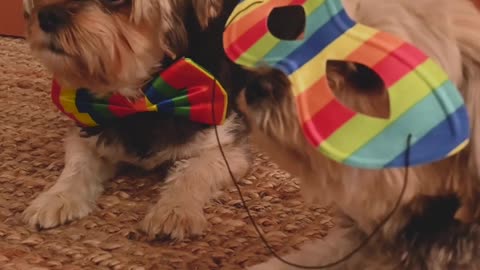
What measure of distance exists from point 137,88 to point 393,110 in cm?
80

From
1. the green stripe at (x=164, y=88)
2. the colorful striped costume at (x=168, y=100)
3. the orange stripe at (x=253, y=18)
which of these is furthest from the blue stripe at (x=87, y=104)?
the orange stripe at (x=253, y=18)

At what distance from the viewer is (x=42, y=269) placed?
1201mm

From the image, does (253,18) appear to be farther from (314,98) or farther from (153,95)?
(153,95)

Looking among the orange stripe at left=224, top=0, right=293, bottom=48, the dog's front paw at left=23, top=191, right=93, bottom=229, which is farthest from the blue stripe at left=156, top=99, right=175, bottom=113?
the orange stripe at left=224, top=0, right=293, bottom=48

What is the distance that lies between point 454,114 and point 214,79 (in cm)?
73

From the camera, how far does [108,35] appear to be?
1351mm

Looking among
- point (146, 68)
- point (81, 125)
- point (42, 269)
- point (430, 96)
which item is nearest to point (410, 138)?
point (430, 96)

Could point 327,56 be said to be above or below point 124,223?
above

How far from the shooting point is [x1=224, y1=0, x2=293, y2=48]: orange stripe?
91 centimetres

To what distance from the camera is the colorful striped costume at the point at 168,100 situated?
1.44m

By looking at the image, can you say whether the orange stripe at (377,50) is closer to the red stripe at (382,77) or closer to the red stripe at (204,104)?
the red stripe at (382,77)

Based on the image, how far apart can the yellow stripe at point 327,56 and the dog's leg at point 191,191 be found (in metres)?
0.59

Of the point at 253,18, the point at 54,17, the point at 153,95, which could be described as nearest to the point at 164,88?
the point at 153,95

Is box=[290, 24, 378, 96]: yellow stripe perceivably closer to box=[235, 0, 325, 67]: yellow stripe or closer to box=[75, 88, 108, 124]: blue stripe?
box=[235, 0, 325, 67]: yellow stripe
